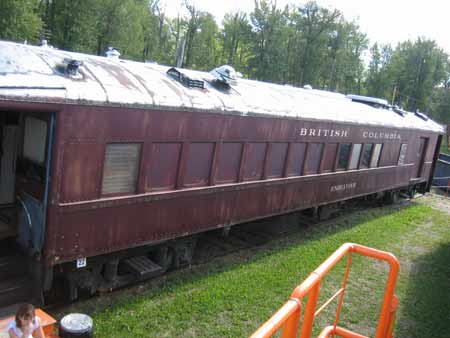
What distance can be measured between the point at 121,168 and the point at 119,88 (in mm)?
1196

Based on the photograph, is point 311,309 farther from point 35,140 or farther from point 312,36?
point 312,36

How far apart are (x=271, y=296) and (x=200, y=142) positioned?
297 centimetres

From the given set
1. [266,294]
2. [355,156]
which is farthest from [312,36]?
[266,294]

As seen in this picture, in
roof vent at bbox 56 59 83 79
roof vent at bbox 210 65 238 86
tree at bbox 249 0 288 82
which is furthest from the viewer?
tree at bbox 249 0 288 82

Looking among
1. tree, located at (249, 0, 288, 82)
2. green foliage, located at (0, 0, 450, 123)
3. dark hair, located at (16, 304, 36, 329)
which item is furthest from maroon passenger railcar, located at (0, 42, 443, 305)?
tree, located at (249, 0, 288, 82)

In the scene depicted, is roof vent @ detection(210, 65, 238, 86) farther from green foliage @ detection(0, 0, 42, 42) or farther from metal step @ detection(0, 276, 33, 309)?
green foliage @ detection(0, 0, 42, 42)

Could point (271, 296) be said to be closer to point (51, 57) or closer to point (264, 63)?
point (51, 57)

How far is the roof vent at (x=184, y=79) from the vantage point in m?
8.26

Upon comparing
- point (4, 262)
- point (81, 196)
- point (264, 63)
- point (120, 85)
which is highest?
point (264, 63)

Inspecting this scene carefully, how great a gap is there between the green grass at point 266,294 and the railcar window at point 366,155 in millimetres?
3018

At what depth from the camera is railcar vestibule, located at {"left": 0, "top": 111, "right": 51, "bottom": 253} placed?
20.9ft

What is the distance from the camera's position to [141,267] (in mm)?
7785

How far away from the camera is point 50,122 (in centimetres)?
602

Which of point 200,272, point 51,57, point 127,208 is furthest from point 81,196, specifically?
point 200,272
